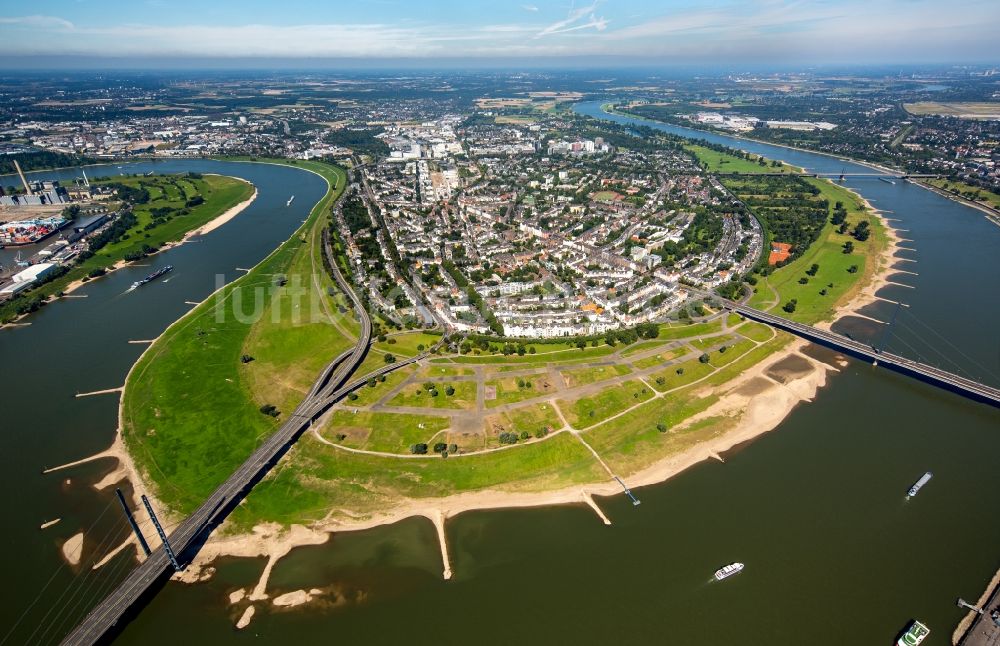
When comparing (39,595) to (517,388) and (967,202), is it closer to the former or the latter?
(517,388)

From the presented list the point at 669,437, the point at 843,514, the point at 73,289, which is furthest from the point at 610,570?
the point at 73,289

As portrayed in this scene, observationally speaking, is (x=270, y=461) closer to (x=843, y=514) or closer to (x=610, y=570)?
(x=610, y=570)

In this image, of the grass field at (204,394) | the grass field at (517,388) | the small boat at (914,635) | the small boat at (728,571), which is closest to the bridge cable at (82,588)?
the grass field at (204,394)

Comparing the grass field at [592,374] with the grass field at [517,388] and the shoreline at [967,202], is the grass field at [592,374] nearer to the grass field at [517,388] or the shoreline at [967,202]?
the grass field at [517,388]

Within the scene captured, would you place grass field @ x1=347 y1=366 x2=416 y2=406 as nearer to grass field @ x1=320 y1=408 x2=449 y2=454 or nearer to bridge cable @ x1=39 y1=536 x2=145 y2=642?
grass field @ x1=320 y1=408 x2=449 y2=454

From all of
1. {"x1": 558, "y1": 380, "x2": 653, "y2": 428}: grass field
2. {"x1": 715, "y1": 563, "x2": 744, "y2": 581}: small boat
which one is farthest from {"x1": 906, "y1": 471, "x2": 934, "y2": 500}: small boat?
{"x1": 558, "y1": 380, "x2": 653, "y2": 428}: grass field
